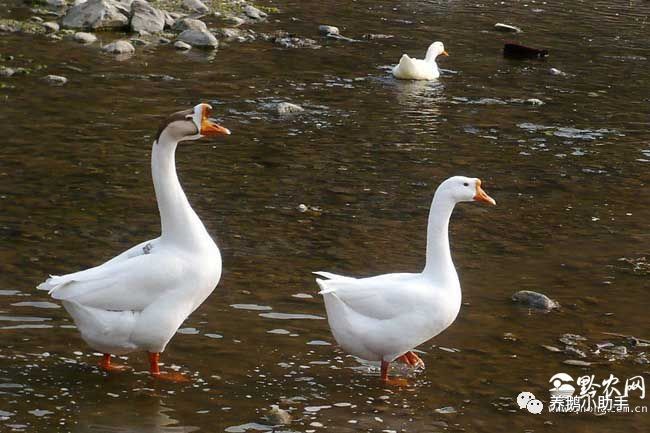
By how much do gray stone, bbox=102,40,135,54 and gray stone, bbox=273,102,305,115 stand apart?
15.1ft

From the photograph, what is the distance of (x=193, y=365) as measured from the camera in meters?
9.02

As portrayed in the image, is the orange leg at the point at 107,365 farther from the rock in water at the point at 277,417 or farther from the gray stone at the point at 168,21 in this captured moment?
the gray stone at the point at 168,21

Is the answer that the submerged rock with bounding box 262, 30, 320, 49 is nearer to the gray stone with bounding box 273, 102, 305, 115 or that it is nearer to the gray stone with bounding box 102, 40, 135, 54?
the gray stone with bounding box 102, 40, 135, 54

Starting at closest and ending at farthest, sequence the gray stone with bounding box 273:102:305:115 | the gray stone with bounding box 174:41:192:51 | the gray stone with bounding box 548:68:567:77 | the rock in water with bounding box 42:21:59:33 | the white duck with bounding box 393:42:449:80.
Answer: the gray stone with bounding box 273:102:305:115, the white duck with bounding box 393:42:449:80, the gray stone with bounding box 548:68:567:77, the gray stone with bounding box 174:41:192:51, the rock in water with bounding box 42:21:59:33

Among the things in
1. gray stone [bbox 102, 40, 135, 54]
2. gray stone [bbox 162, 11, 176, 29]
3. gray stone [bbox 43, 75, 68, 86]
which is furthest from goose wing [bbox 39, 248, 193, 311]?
gray stone [bbox 162, 11, 176, 29]

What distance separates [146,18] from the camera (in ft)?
79.2

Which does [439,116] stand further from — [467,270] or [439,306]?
[439,306]

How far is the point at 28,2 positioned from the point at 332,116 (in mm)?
10813

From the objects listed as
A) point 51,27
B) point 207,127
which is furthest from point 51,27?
point 207,127

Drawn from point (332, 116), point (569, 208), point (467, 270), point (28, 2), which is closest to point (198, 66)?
point (332, 116)

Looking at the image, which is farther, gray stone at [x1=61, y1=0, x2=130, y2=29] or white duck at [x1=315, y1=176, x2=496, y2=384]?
gray stone at [x1=61, y1=0, x2=130, y2=29]

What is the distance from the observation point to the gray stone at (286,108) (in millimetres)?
18141

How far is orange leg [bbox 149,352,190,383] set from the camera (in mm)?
8695

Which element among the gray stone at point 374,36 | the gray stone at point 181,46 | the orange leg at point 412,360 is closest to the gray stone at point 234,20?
the gray stone at point 374,36
